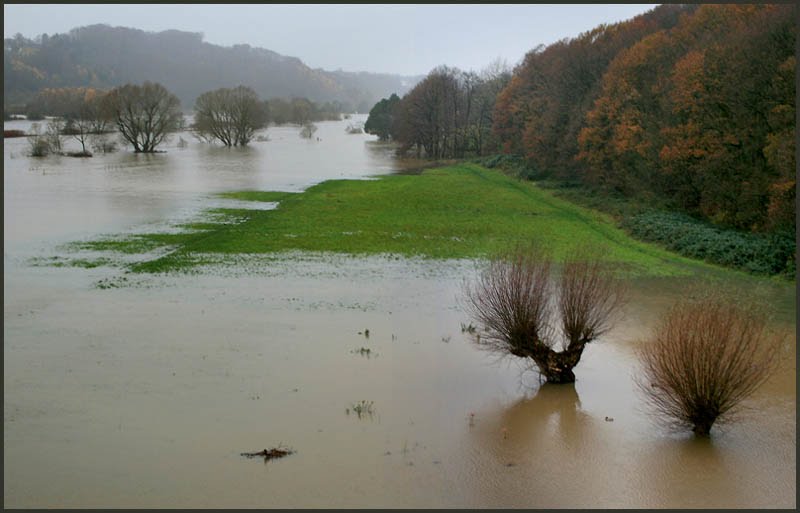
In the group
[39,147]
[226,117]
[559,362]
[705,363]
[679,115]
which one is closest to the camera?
[705,363]

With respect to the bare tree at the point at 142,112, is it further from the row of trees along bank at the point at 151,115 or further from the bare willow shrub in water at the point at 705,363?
the bare willow shrub in water at the point at 705,363

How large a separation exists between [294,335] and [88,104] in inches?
3651

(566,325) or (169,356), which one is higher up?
(566,325)

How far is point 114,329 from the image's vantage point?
19328 mm

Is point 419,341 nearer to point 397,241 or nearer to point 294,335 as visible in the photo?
point 294,335

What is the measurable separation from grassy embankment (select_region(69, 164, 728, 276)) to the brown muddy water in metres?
4.05

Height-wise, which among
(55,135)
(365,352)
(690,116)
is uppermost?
(690,116)

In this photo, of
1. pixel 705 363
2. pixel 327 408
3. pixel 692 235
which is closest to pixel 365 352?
pixel 327 408

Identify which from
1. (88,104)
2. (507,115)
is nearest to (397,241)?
(507,115)

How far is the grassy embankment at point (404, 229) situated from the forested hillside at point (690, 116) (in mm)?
3800

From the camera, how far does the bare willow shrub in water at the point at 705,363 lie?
12469 millimetres

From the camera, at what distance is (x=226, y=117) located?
11150cm

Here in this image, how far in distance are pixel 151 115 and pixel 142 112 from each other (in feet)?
4.01

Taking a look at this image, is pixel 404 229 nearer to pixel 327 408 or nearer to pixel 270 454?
pixel 327 408
